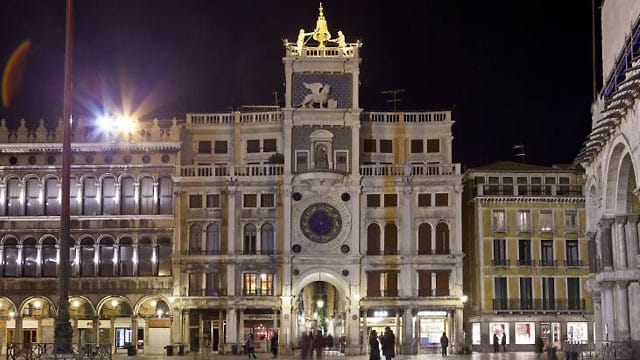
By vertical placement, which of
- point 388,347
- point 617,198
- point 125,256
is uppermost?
point 617,198

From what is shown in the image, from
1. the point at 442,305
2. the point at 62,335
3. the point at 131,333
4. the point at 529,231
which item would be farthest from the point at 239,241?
the point at 62,335

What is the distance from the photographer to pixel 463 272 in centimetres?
8050

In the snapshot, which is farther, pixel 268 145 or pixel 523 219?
pixel 268 145

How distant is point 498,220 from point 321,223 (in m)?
12.5

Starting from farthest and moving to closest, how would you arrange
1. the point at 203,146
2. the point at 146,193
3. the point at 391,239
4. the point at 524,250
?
the point at 203,146 < the point at 524,250 < the point at 146,193 < the point at 391,239

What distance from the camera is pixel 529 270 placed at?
76.9 m

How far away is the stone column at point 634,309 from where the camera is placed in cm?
4416

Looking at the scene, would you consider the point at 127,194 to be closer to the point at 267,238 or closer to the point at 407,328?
the point at 267,238

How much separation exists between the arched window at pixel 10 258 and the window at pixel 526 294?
34739 millimetres

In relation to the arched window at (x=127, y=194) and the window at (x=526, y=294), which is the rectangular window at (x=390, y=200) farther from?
the arched window at (x=127, y=194)

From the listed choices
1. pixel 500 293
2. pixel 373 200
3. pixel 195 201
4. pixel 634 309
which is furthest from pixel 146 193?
pixel 634 309

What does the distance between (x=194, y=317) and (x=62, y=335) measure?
35.8m

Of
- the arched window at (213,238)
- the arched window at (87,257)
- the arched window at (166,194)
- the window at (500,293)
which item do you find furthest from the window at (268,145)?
the window at (500,293)

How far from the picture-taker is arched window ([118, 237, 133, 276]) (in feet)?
248
